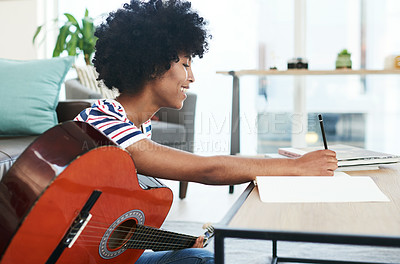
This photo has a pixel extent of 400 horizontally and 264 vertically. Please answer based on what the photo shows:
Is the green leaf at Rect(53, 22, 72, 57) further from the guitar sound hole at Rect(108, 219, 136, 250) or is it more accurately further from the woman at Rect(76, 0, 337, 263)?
the guitar sound hole at Rect(108, 219, 136, 250)

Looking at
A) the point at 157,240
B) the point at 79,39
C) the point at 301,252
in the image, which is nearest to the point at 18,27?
the point at 79,39

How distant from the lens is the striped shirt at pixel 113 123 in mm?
874

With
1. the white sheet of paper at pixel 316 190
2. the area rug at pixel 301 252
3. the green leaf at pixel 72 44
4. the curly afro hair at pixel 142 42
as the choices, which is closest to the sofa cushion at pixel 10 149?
the curly afro hair at pixel 142 42

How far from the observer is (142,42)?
1021 mm

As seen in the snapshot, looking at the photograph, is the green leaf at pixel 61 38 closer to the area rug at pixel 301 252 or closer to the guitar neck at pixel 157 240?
the area rug at pixel 301 252

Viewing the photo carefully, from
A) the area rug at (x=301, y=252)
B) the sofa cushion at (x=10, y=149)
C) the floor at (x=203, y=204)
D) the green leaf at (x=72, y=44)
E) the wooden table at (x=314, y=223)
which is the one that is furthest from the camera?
the green leaf at (x=72, y=44)

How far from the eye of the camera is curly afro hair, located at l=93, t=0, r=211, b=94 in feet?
3.35

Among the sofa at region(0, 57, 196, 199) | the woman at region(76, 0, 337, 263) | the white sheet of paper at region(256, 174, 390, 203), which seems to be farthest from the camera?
the sofa at region(0, 57, 196, 199)

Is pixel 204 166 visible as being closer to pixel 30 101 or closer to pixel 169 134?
pixel 30 101

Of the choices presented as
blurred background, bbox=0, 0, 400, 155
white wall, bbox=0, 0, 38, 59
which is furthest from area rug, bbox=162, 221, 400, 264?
white wall, bbox=0, 0, 38, 59

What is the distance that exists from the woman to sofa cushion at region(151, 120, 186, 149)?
130 centimetres

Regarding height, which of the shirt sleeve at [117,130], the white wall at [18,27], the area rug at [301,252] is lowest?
the area rug at [301,252]

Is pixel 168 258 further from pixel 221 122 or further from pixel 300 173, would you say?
pixel 221 122

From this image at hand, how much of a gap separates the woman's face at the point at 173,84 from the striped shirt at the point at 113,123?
0.42 ft
